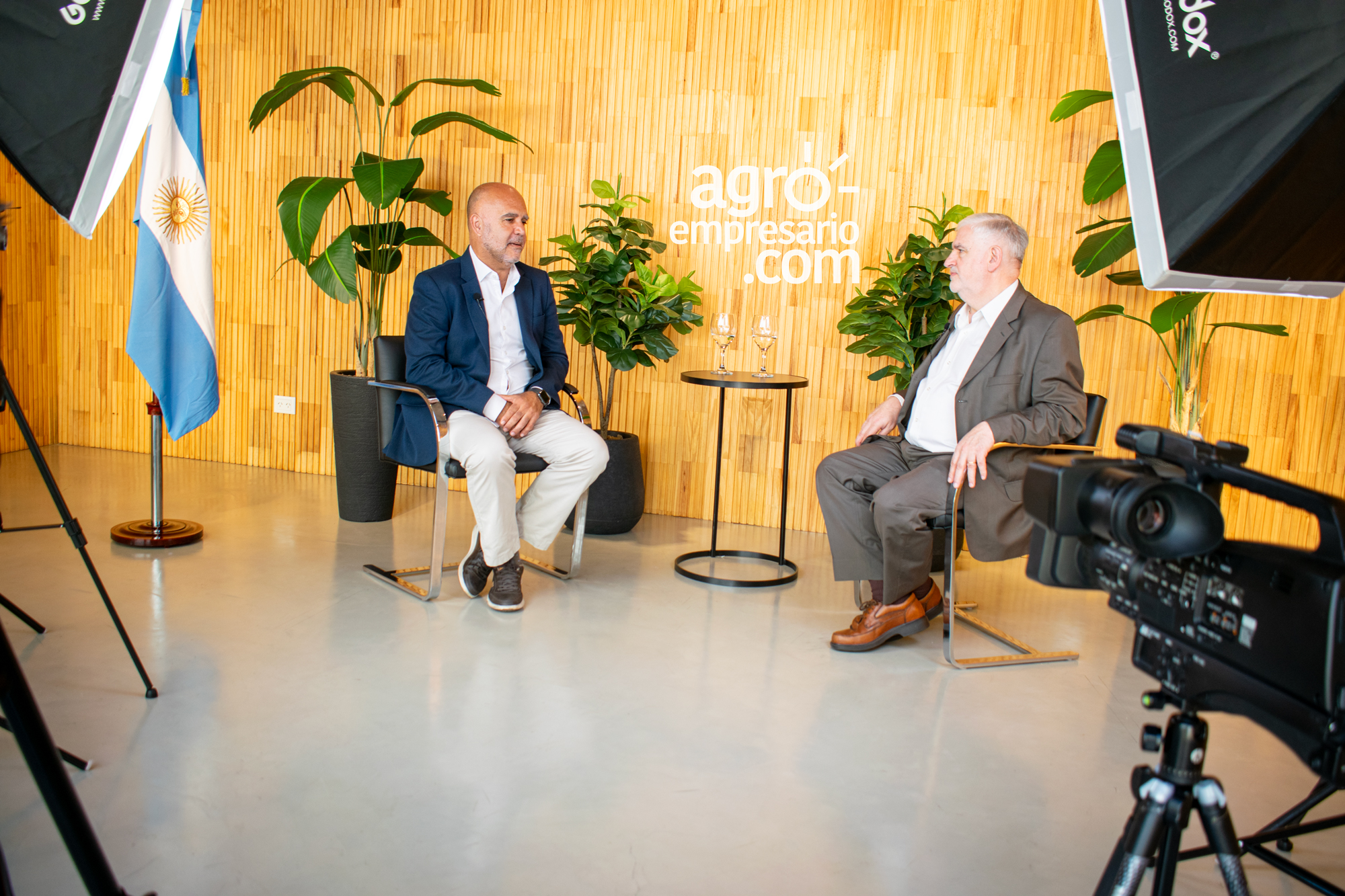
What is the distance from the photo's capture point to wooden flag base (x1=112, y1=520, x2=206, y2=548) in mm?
3672

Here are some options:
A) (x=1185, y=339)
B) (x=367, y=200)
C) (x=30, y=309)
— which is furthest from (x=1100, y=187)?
(x=30, y=309)

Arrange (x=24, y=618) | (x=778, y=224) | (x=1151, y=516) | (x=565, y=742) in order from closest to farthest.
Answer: (x=1151, y=516) < (x=565, y=742) < (x=24, y=618) < (x=778, y=224)

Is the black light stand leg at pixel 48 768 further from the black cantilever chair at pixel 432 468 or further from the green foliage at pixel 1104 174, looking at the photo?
the green foliage at pixel 1104 174

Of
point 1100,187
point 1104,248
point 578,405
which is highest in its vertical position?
point 1100,187

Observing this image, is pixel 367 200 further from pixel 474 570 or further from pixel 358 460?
pixel 474 570

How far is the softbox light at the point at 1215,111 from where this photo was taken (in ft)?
3.68

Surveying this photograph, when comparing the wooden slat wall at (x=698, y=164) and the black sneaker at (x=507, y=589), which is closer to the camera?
the black sneaker at (x=507, y=589)

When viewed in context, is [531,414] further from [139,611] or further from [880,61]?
[880,61]

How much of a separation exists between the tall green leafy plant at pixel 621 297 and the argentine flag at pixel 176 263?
1.42m

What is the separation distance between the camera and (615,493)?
14.1ft

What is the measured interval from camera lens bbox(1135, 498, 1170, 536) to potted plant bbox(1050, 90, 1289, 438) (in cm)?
273

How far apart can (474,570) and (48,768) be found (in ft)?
7.79

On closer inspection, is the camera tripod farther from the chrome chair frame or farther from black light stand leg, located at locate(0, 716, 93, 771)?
black light stand leg, located at locate(0, 716, 93, 771)

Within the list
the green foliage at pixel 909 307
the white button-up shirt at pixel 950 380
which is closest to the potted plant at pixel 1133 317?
the green foliage at pixel 909 307
